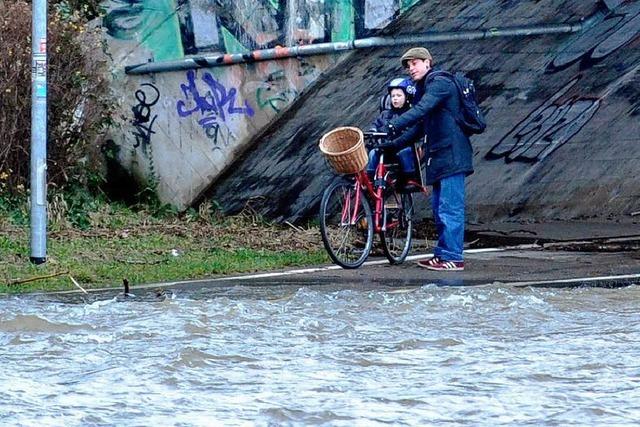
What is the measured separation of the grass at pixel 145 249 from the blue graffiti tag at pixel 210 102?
1.10 meters

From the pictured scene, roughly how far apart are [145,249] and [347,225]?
2063 mm

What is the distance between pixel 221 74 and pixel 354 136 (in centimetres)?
452

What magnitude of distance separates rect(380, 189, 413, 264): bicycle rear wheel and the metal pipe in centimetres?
373

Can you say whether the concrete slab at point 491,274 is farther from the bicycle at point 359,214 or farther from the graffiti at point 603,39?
the graffiti at point 603,39

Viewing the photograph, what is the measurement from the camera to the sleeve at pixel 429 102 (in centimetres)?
1103

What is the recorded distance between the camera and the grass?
10.5 metres

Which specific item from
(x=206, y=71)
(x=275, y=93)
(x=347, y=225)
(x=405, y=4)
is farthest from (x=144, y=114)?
(x=347, y=225)

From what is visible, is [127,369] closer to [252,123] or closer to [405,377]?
[405,377]

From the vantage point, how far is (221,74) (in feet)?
50.9

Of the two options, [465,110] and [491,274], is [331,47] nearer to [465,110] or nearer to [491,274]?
[465,110]

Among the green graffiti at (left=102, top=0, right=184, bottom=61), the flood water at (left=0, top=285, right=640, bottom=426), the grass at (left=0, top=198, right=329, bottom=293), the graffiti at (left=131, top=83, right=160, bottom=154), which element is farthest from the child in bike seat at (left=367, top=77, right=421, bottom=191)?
the graffiti at (left=131, top=83, right=160, bottom=154)

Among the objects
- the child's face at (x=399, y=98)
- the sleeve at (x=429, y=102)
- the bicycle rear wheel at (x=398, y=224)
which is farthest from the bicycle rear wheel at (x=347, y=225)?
the child's face at (x=399, y=98)

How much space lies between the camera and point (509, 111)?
52.3ft

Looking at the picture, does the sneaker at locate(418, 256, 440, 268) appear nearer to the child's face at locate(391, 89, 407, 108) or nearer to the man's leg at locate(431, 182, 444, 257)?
the man's leg at locate(431, 182, 444, 257)
